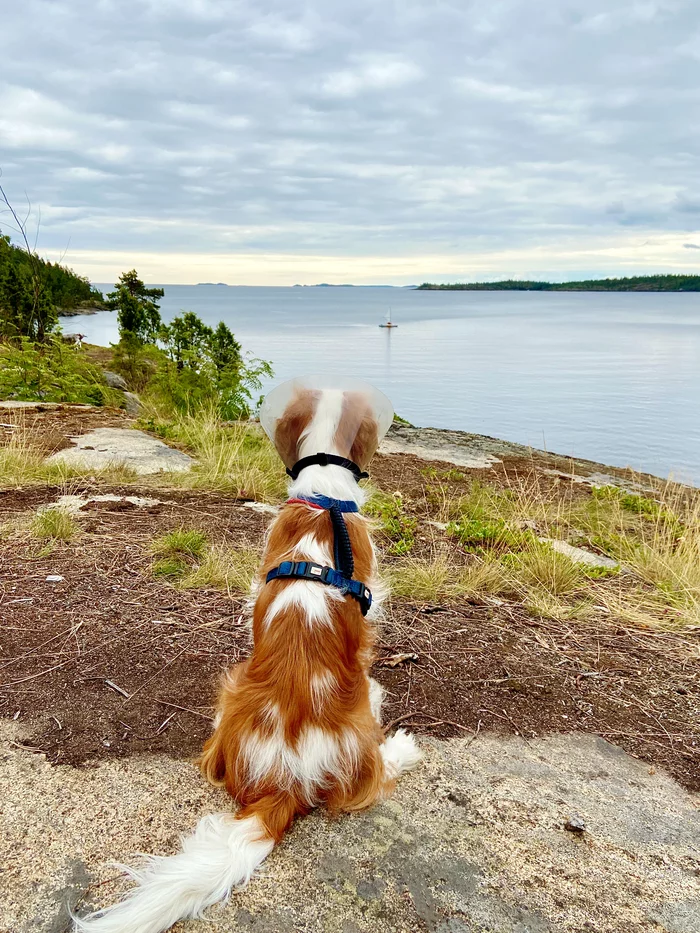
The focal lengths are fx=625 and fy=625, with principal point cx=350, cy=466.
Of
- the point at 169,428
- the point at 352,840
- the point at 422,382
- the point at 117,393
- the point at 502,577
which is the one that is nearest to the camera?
the point at 352,840

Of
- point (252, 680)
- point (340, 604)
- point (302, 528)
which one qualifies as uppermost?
point (302, 528)

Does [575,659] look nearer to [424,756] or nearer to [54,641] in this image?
[424,756]

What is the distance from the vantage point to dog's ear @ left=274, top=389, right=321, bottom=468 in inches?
108

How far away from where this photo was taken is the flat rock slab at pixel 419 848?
2.02 meters

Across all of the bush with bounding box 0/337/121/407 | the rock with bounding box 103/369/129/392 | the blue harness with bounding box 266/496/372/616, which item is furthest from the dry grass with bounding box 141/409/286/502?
the rock with bounding box 103/369/129/392

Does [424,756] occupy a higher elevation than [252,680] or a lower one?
lower

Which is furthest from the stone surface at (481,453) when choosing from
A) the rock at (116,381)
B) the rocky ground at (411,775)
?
the rock at (116,381)

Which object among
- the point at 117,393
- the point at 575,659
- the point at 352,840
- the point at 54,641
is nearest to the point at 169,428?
the point at 117,393

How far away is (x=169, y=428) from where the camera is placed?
9562 mm

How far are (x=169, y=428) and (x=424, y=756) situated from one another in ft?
25.1

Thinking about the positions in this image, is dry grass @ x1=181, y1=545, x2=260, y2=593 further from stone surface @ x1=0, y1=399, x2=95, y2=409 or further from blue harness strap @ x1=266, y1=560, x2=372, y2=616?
stone surface @ x1=0, y1=399, x2=95, y2=409

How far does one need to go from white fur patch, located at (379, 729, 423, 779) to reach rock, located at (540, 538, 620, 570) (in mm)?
2817

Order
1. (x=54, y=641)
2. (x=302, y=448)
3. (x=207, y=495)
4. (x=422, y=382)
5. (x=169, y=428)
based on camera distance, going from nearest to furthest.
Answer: (x=302, y=448)
(x=54, y=641)
(x=207, y=495)
(x=169, y=428)
(x=422, y=382)

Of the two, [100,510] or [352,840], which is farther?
[100,510]
